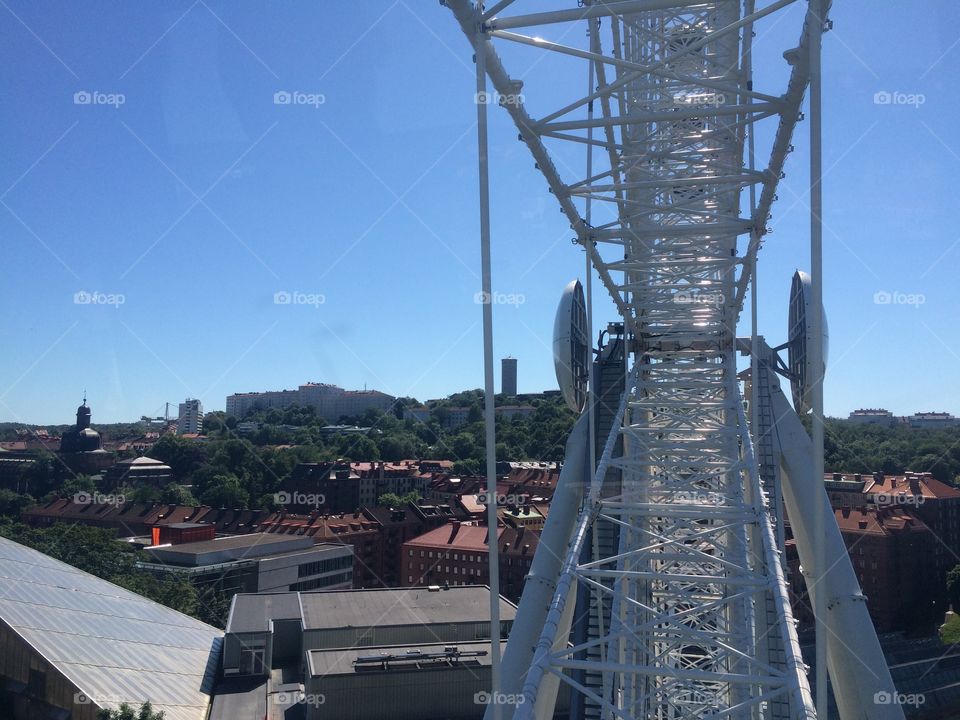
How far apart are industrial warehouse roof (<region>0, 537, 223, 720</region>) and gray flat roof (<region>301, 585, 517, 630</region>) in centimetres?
291

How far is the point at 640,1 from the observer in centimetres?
384

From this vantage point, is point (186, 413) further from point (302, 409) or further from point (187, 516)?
point (187, 516)

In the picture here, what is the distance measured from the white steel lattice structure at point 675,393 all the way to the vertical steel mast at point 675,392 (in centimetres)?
2

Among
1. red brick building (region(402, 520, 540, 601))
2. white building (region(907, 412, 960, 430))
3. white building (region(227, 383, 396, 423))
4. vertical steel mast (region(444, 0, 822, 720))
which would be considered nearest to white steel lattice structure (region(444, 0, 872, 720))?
vertical steel mast (region(444, 0, 822, 720))

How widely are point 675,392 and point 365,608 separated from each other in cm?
1358

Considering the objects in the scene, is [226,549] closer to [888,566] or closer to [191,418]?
[888,566]

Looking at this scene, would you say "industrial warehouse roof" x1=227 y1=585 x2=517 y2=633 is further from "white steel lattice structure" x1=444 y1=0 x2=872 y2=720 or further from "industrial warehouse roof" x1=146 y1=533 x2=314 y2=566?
"white steel lattice structure" x1=444 y1=0 x2=872 y2=720

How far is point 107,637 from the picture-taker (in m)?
15.0

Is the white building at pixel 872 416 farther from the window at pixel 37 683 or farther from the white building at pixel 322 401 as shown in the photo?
the window at pixel 37 683

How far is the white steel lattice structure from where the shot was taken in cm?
426

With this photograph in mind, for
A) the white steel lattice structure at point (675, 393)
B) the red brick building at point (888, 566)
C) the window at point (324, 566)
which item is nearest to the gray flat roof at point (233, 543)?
the window at point (324, 566)

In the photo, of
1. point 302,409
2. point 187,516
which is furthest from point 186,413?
point 187,516

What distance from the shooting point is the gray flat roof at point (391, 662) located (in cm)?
1534

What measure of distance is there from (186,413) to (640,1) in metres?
121
